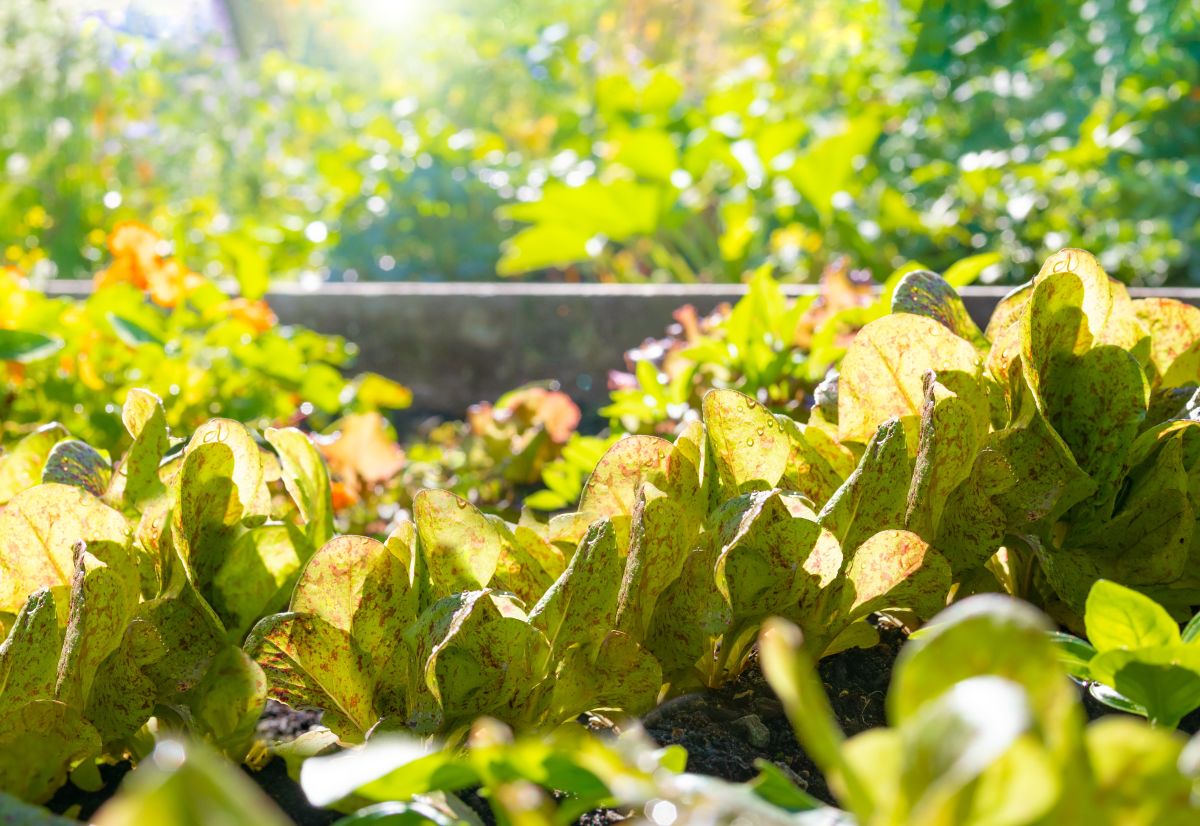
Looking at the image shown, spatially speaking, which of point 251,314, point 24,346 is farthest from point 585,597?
point 251,314

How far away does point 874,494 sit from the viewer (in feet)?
3.29

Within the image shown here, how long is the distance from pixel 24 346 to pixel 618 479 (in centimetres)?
101

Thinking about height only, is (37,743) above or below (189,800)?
below

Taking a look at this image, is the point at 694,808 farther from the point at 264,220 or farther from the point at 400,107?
the point at 264,220

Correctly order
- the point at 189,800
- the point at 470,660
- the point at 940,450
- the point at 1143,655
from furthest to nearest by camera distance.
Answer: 1. the point at 940,450
2. the point at 470,660
3. the point at 1143,655
4. the point at 189,800

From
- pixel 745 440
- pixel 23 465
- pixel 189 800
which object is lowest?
pixel 745 440

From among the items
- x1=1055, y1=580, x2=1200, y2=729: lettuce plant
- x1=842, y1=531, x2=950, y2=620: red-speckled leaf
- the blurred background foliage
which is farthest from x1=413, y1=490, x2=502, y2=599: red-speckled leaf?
the blurred background foliage

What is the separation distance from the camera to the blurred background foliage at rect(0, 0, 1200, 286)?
11.2 feet

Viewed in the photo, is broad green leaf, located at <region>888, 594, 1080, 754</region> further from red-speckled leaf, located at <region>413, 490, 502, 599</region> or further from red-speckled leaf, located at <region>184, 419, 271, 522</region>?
red-speckled leaf, located at <region>184, 419, 271, 522</region>

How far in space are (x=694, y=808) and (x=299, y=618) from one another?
0.50 meters

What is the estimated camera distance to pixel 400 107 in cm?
538

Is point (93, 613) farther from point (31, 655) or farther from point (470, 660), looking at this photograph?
point (470, 660)

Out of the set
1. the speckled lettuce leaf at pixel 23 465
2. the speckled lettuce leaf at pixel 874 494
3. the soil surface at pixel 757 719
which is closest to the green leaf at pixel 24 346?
the speckled lettuce leaf at pixel 23 465

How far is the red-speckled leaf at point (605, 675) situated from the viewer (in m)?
0.96
